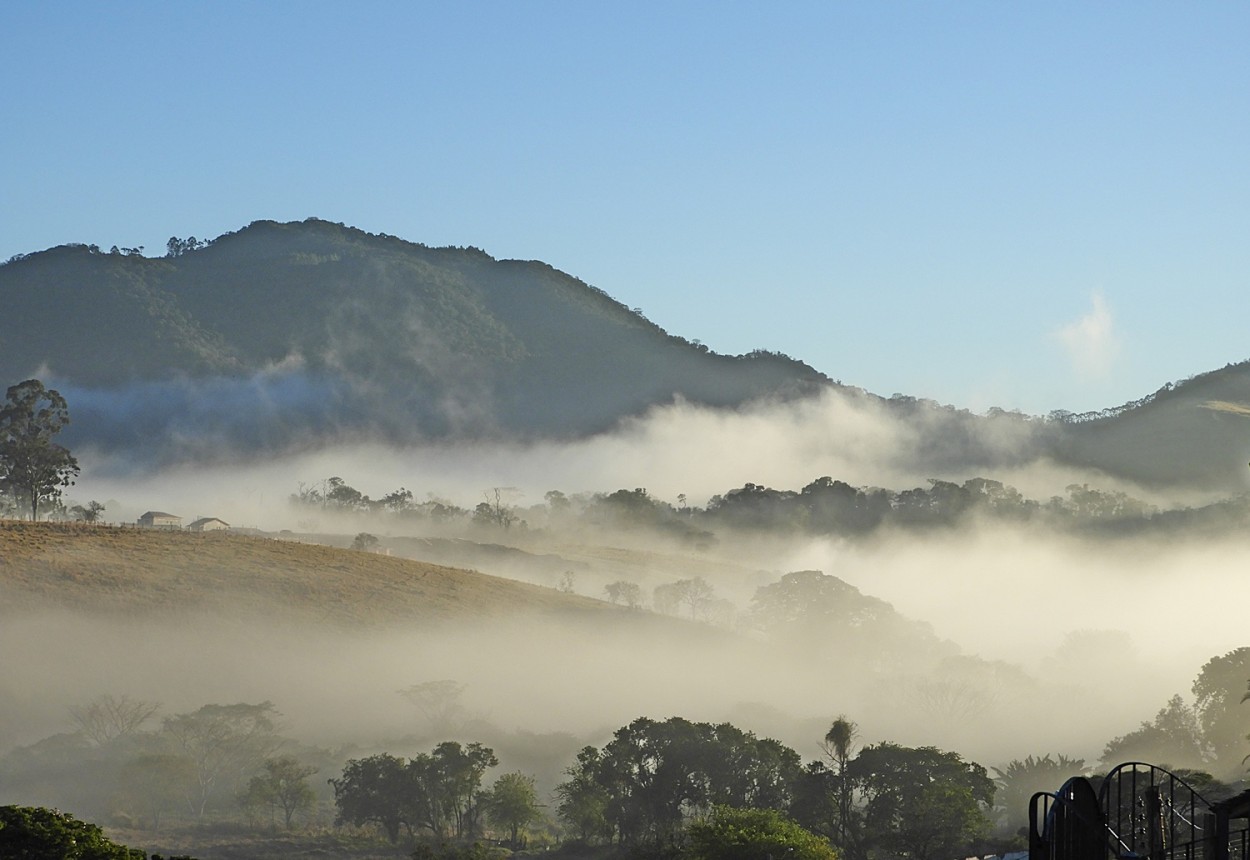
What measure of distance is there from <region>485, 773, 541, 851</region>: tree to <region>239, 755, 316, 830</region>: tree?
13.1 meters

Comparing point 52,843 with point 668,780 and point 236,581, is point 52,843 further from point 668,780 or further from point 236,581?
point 236,581

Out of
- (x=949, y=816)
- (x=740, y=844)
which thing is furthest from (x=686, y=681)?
(x=740, y=844)

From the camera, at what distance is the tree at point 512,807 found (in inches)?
3647

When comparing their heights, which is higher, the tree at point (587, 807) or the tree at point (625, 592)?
the tree at point (625, 592)

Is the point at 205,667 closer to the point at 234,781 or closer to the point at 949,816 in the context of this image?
the point at 234,781

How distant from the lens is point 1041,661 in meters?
180

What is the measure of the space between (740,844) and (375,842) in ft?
103

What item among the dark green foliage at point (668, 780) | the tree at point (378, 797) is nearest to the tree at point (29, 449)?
the tree at point (378, 797)

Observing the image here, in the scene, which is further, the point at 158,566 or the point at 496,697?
the point at 158,566

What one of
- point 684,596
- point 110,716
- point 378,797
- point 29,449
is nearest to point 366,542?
point 684,596

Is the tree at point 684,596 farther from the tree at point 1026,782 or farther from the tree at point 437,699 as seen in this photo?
the tree at point 1026,782

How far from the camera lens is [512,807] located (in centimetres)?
9269

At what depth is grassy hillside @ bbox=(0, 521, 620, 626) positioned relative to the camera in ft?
449

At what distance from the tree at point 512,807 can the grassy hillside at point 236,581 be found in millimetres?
52437
